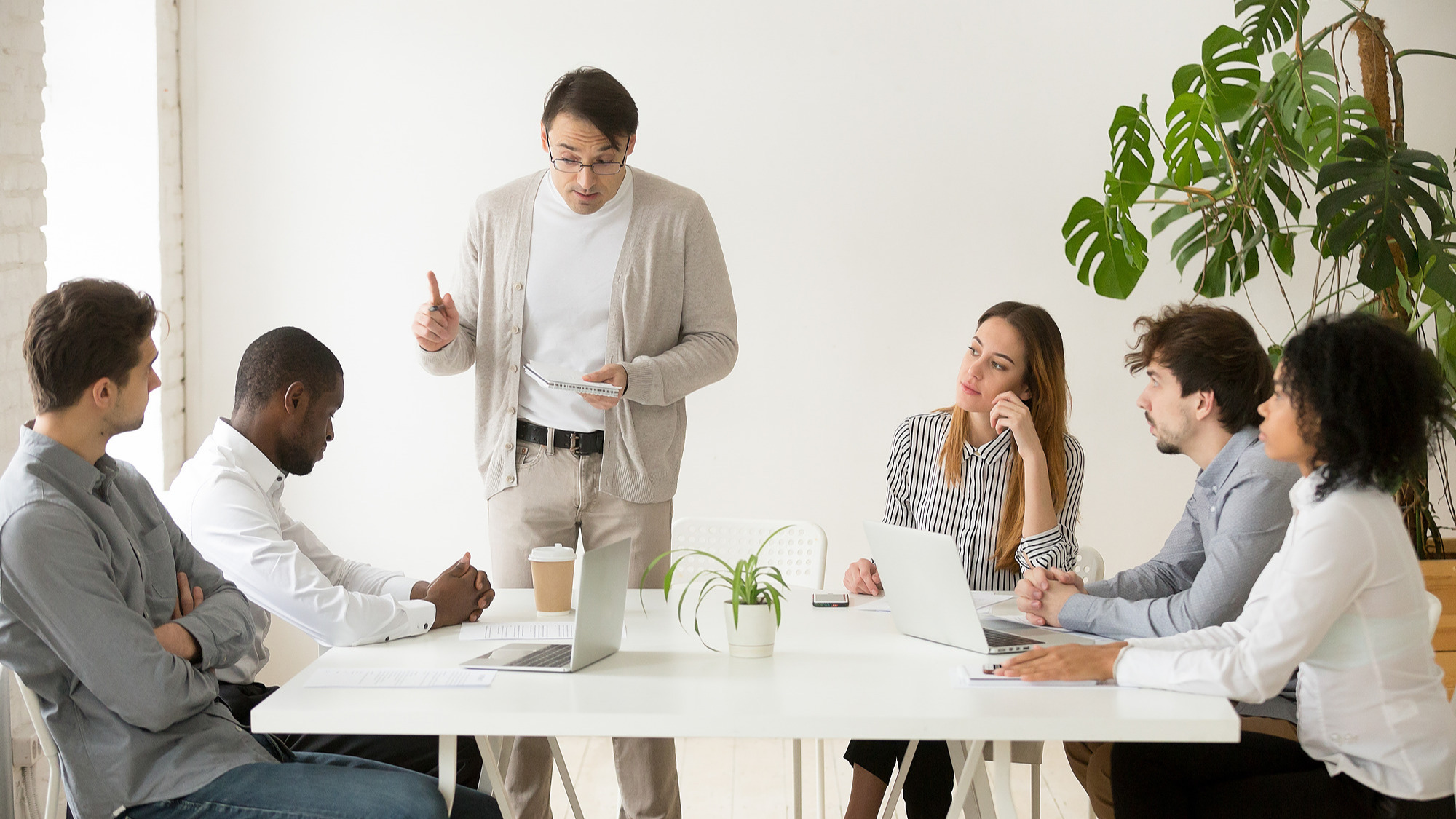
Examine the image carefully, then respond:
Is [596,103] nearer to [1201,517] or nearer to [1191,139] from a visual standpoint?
[1201,517]

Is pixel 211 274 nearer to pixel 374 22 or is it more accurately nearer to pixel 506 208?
pixel 374 22

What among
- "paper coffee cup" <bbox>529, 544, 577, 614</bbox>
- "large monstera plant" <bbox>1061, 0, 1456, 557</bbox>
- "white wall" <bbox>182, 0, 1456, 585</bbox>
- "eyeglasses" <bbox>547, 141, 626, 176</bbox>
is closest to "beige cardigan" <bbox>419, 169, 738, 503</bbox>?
"eyeglasses" <bbox>547, 141, 626, 176</bbox>

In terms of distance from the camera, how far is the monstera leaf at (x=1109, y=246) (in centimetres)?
331

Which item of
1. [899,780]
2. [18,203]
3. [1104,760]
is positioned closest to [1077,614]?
[1104,760]

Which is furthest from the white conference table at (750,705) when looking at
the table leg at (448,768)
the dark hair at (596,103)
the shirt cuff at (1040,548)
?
the dark hair at (596,103)

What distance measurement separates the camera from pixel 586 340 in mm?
2658

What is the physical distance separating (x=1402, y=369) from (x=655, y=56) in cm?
267

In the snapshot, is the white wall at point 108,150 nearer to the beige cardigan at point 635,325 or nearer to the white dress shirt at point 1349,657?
the beige cardigan at point 635,325

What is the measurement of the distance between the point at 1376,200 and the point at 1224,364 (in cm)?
112

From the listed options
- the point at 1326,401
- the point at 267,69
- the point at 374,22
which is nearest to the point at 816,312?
the point at 374,22

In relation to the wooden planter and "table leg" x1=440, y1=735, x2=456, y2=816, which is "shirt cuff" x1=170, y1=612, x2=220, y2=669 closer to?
"table leg" x1=440, y1=735, x2=456, y2=816

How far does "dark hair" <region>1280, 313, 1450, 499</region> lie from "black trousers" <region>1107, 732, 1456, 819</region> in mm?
448

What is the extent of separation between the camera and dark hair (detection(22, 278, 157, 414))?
64.4 inches

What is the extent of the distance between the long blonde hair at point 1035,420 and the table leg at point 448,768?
1320 mm
